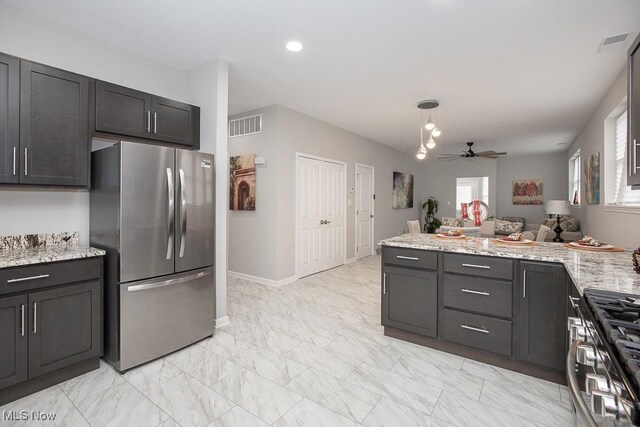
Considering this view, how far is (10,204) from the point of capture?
7.70 feet

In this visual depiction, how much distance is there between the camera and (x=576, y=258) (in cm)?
216

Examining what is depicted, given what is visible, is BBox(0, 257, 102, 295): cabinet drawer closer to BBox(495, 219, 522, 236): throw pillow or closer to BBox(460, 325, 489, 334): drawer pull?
BBox(460, 325, 489, 334): drawer pull

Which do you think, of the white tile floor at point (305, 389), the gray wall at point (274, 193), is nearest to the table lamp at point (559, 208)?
the gray wall at point (274, 193)

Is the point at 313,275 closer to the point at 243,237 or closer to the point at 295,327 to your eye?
the point at 243,237

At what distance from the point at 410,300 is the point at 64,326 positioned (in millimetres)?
2655

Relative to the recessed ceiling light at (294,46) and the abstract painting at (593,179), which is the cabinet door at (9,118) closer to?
the recessed ceiling light at (294,46)

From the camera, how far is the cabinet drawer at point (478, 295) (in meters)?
2.33

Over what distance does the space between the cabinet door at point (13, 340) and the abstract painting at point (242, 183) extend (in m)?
3.05

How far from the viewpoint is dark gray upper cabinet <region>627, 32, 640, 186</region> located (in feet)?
5.19

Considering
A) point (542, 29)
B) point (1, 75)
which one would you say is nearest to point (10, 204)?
point (1, 75)

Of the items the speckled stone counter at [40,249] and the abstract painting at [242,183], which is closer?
the speckled stone counter at [40,249]

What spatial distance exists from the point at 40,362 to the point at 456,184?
10.4m

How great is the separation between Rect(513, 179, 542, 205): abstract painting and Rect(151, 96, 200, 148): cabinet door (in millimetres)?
9552

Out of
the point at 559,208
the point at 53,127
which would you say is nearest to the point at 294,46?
the point at 53,127
